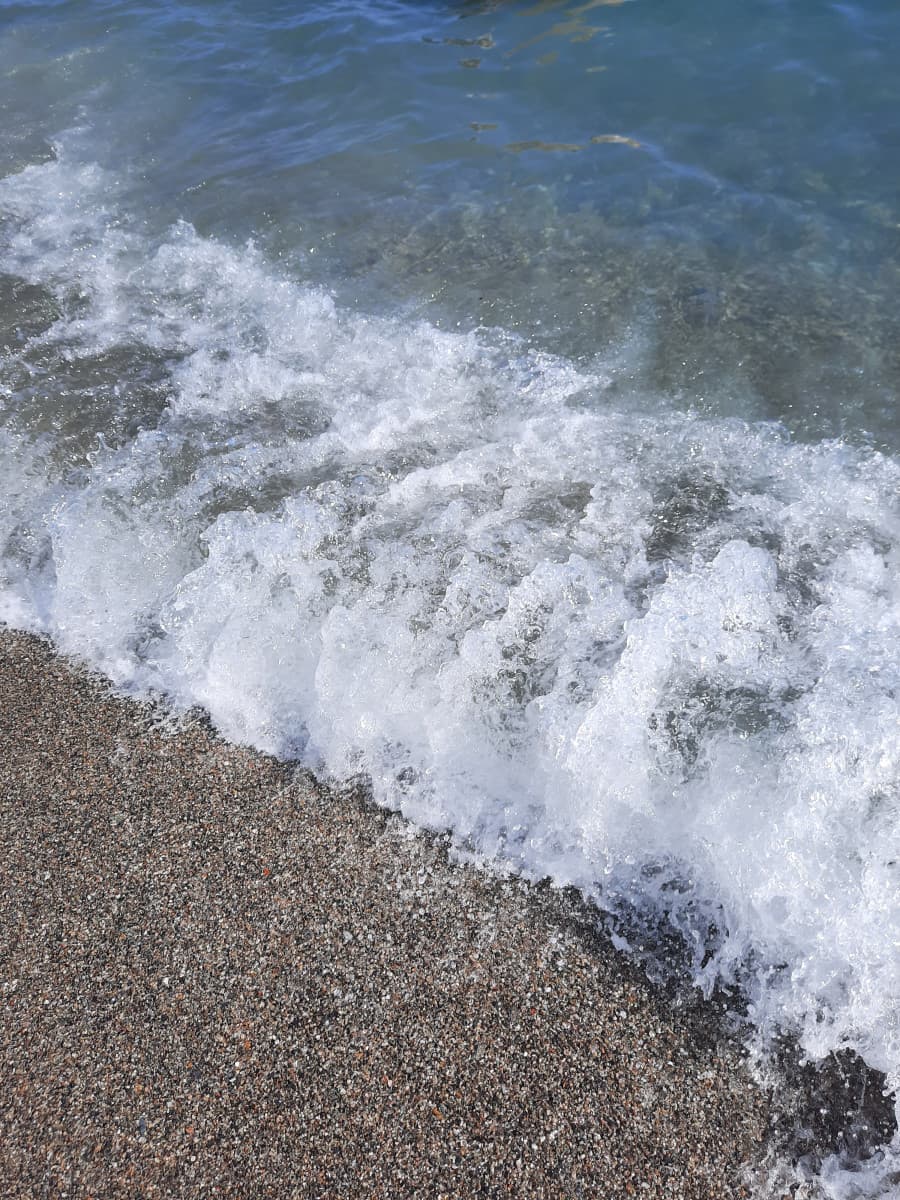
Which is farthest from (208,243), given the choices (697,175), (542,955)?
(542,955)

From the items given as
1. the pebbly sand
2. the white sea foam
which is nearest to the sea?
the white sea foam

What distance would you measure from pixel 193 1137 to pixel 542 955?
3.43 feet

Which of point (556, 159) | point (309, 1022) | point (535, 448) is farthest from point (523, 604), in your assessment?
point (556, 159)

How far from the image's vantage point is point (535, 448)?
4.21 metres

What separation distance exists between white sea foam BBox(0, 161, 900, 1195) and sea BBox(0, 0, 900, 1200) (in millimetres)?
15

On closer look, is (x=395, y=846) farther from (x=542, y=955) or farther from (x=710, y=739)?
(x=710, y=739)

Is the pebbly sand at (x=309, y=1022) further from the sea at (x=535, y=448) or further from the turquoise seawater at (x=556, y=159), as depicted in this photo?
the turquoise seawater at (x=556, y=159)

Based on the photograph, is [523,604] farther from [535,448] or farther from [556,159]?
[556,159]

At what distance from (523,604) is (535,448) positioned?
3.95ft

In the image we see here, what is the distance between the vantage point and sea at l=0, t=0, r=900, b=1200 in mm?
2682

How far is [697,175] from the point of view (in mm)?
6203

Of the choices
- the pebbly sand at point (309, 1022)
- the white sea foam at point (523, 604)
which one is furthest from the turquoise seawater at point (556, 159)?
the pebbly sand at point (309, 1022)

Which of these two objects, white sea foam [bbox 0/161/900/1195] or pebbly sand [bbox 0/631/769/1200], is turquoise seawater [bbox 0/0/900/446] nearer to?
white sea foam [bbox 0/161/900/1195]

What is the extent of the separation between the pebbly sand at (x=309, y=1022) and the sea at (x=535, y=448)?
21 cm
